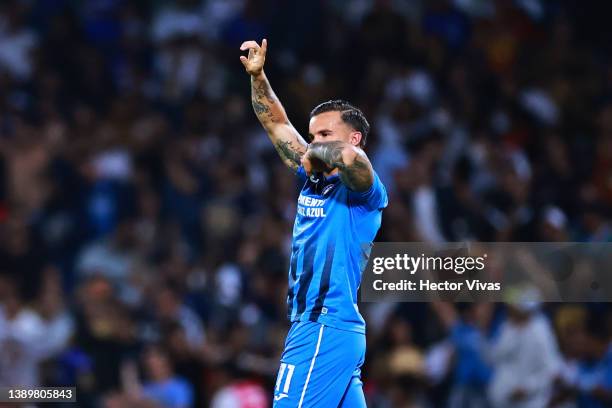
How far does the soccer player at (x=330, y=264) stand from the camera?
5.81 m

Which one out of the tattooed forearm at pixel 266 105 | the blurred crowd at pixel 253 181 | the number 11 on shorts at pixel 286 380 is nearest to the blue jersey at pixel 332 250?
the number 11 on shorts at pixel 286 380

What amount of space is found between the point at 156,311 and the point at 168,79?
13.5ft

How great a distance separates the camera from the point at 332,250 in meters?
5.91

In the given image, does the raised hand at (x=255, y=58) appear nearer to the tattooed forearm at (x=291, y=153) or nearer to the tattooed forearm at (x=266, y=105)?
the tattooed forearm at (x=266, y=105)

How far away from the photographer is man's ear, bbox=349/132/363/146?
6.11 m

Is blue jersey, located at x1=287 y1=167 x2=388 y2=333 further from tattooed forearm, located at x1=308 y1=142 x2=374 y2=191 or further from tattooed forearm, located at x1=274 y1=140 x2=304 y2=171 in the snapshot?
tattooed forearm, located at x1=274 y1=140 x2=304 y2=171

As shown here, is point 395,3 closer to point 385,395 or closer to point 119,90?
point 119,90

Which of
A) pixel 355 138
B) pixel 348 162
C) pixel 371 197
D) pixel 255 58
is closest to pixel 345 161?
pixel 348 162

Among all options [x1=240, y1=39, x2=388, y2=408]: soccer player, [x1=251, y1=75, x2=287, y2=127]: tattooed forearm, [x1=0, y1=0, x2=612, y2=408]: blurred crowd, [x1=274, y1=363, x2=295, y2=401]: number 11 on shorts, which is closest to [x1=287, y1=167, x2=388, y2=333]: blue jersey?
[x1=240, y1=39, x2=388, y2=408]: soccer player

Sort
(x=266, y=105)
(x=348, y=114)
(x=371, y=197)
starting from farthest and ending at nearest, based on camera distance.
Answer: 1. (x=266, y=105)
2. (x=348, y=114)
3. (x=371, y=197)

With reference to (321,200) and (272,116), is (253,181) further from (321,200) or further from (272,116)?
(321,200)

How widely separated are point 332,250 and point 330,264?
72 mm

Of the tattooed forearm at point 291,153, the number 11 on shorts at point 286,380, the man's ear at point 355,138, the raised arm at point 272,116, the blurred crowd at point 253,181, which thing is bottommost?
the number 11 on shorts at point 286,380

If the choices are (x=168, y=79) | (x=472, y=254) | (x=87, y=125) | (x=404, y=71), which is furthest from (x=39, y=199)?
(x=472, y=254)
